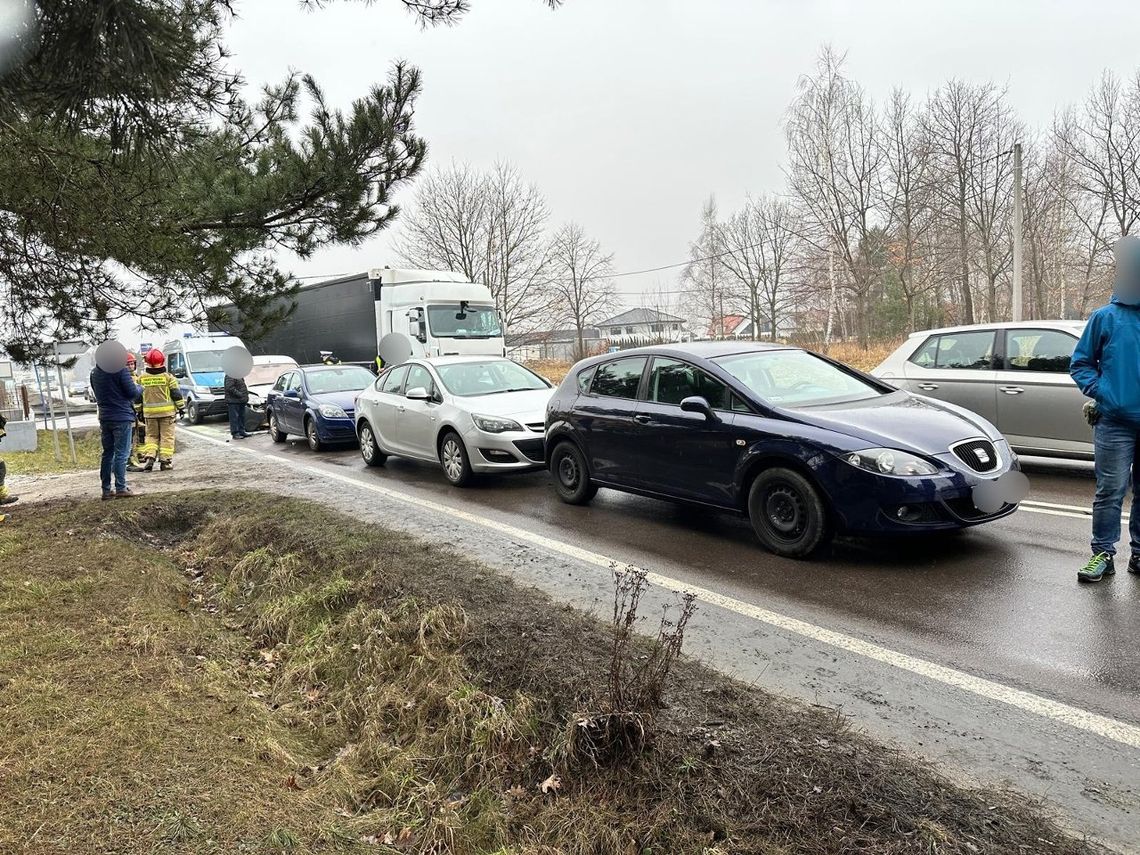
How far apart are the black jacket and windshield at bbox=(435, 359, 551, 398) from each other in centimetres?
922

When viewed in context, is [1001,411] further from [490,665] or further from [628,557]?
[490,665]

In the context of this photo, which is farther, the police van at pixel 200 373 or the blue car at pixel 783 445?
the police van at pixel 200 373

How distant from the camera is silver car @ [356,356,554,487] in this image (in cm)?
902

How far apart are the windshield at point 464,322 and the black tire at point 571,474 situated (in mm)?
13063

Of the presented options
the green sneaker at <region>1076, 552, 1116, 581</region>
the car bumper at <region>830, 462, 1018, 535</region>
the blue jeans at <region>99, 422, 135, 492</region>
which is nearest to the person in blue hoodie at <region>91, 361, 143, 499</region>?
the blue jeans at <region>99, 422, 135, 492</region>

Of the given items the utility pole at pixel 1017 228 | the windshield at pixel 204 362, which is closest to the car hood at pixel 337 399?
the windshield at pixel 204 362

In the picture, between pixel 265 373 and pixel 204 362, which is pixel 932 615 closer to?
pixel 265 373

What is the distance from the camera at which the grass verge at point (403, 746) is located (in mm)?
2430

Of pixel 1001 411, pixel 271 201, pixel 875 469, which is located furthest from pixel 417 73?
pixel 1001 411

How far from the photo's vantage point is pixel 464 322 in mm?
21047

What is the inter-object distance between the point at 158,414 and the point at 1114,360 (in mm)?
13061

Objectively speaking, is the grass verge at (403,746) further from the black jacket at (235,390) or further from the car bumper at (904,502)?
the black jacket at (235,390)

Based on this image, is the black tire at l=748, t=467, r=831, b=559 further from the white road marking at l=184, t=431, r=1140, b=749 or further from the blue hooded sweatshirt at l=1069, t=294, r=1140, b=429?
the blue hooded sweatshirt at l=1069, t=294, r=1140, b=429

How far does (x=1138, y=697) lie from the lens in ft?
11.1
